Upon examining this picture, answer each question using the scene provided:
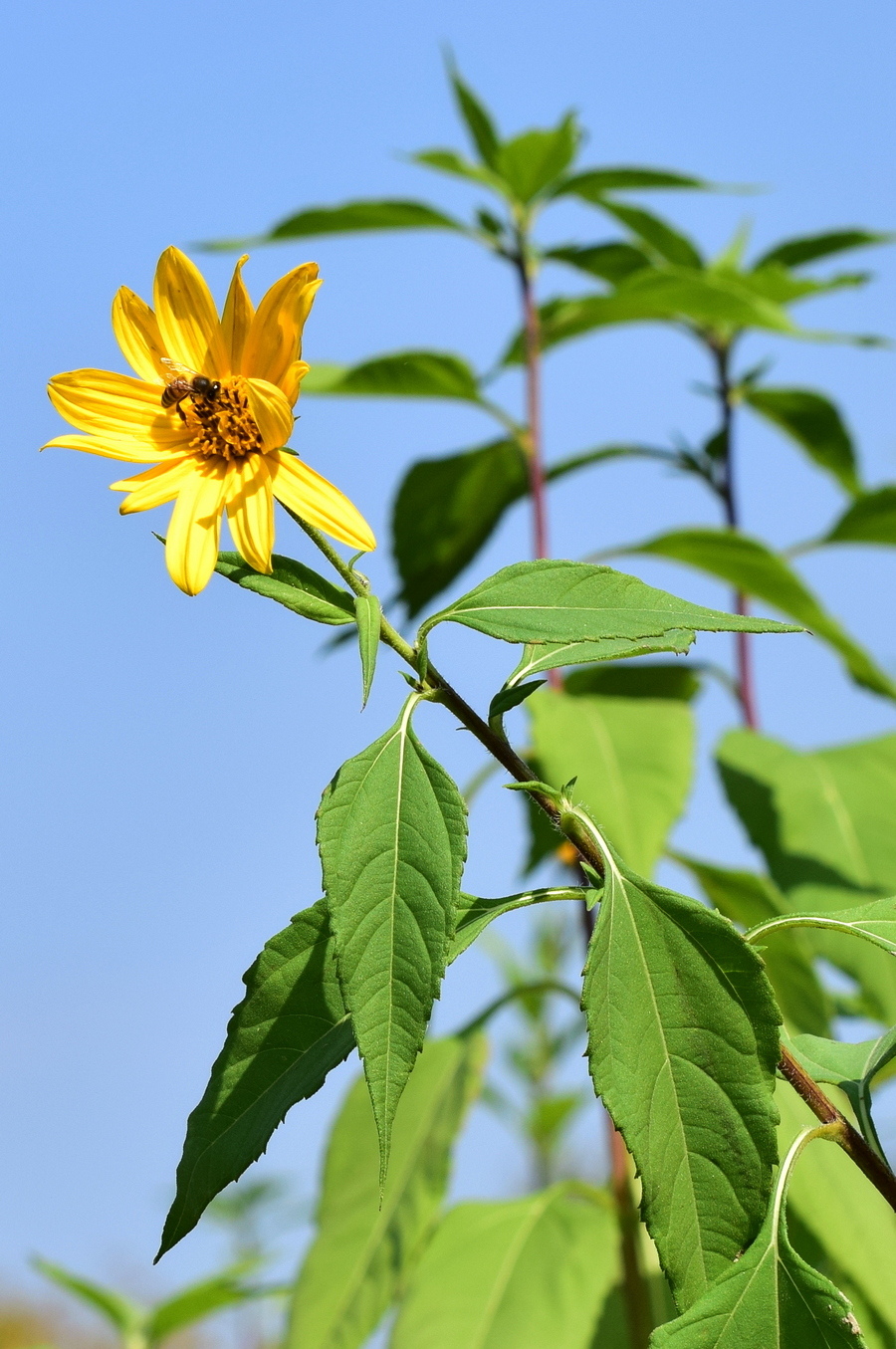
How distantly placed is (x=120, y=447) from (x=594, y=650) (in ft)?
0.60

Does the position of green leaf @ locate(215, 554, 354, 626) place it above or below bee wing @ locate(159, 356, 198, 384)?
below

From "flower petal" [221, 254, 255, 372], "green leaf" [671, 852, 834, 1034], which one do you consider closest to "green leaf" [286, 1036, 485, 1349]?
"green leaf" [671, 852, 834, 1034]

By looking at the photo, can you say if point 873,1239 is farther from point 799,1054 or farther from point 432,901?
point 432,901

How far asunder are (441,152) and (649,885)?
1174mm

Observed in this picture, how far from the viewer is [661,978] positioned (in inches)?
14.5

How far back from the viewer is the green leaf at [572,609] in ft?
1.18

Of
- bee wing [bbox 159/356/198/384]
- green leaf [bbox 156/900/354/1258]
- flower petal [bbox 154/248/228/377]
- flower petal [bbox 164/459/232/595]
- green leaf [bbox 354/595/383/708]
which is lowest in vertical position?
green leaf [bbox 156/900/354/1258]

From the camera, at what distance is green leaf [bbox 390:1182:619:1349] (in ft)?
3.24

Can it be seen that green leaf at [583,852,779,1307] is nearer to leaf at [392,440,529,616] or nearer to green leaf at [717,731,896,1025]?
green leaf at [717,731,896,1025]

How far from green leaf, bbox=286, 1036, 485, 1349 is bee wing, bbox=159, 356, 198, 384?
0.69 metres

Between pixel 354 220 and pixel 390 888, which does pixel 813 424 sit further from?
pixel 390 888

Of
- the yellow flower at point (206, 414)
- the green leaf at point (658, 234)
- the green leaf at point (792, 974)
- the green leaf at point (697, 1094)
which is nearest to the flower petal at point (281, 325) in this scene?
the yellow flower at point (206, 414)

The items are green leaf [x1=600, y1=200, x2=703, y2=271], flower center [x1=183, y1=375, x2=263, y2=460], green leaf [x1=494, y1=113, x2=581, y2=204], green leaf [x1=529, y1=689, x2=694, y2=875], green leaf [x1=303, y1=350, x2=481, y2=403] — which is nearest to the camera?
flower center [x1=183, y1=375, x2=263, y2=460]

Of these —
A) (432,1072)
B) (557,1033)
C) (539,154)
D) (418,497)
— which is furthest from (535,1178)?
(539,154)
